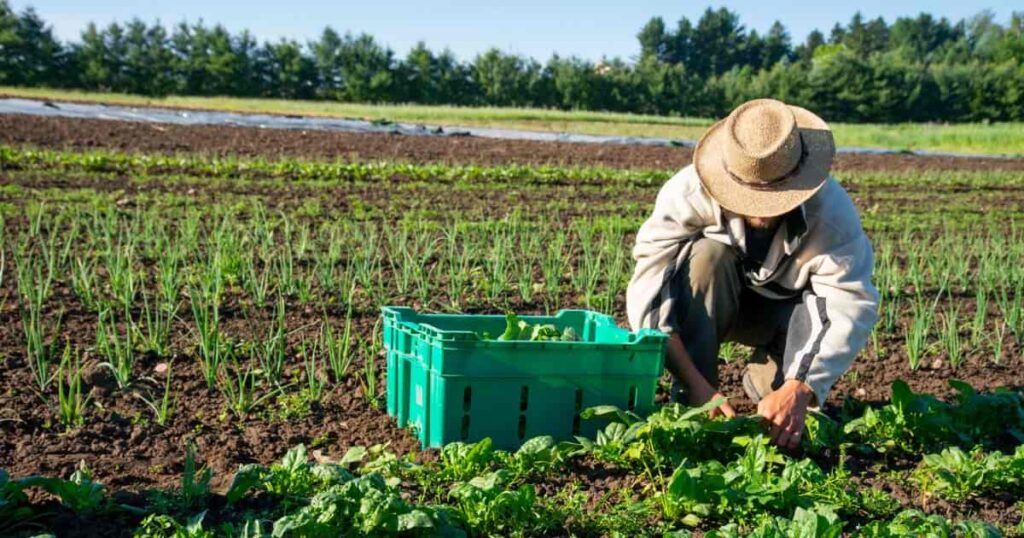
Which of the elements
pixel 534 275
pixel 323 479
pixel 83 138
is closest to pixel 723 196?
pixel 323 479

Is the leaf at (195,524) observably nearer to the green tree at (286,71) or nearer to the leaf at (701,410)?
the leaf at (701,410)

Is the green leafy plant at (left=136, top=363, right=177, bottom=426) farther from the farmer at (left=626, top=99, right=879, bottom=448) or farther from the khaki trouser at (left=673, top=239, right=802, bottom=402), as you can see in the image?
the khaki trouser at (left=673, top=239, right=802, bottom=402)

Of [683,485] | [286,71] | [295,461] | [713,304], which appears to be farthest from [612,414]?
[286,71]

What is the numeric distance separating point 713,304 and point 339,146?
36.9 ft

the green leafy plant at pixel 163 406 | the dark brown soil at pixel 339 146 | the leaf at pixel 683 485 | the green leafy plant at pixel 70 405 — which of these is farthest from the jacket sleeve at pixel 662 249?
the dark brown soil at pixel 339 146

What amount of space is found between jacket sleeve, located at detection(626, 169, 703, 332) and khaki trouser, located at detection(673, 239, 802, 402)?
0.20 ft

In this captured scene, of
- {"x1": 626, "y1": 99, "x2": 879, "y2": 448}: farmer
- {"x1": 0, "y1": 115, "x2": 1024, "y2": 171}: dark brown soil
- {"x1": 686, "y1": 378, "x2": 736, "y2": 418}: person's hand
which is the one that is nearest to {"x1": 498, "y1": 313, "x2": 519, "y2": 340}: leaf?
{"x1": 626, "y1": 99, "x2": 879, "y2": 448}: farmer

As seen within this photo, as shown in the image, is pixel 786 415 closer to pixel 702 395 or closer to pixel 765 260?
pixel 702 395

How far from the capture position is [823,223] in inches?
115

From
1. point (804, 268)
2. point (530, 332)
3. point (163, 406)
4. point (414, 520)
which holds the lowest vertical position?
point (163, 406)

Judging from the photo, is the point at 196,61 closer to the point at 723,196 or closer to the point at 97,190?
the point at 97,190

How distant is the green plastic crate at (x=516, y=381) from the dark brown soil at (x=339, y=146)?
9090 mm

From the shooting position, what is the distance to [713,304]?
123 inches

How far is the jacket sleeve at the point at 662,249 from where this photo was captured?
308 cm
